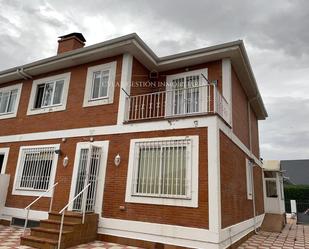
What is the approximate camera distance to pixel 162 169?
6.92 m

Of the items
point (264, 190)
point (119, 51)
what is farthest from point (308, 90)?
point (119, 51)

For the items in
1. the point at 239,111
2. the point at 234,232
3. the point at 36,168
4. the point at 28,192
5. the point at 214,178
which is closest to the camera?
the point at 214,178

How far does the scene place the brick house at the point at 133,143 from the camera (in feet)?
21.0

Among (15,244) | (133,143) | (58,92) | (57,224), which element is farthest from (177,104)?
(15,244)

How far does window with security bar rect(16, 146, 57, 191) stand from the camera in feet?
29.4

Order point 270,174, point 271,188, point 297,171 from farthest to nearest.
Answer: point 297,171
point 271,188
point 270,174

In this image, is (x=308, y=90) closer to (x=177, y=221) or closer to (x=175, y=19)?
(x=175, y=19)

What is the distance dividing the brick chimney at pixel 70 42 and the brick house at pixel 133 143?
5cm

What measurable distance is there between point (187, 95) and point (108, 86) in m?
2.83

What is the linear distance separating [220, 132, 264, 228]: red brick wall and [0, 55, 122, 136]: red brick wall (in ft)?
11.7

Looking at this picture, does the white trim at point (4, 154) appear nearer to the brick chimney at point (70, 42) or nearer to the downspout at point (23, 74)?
the downspout at point (23, 74)

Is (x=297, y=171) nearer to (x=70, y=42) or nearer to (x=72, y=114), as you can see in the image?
(x=70, y=42)

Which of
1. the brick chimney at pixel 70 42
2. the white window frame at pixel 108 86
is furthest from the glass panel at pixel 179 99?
the brick chimney at pixel 70 42

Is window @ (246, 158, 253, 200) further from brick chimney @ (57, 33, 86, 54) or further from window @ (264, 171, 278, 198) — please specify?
brick chimney @ (57, 33, 86, 54)
